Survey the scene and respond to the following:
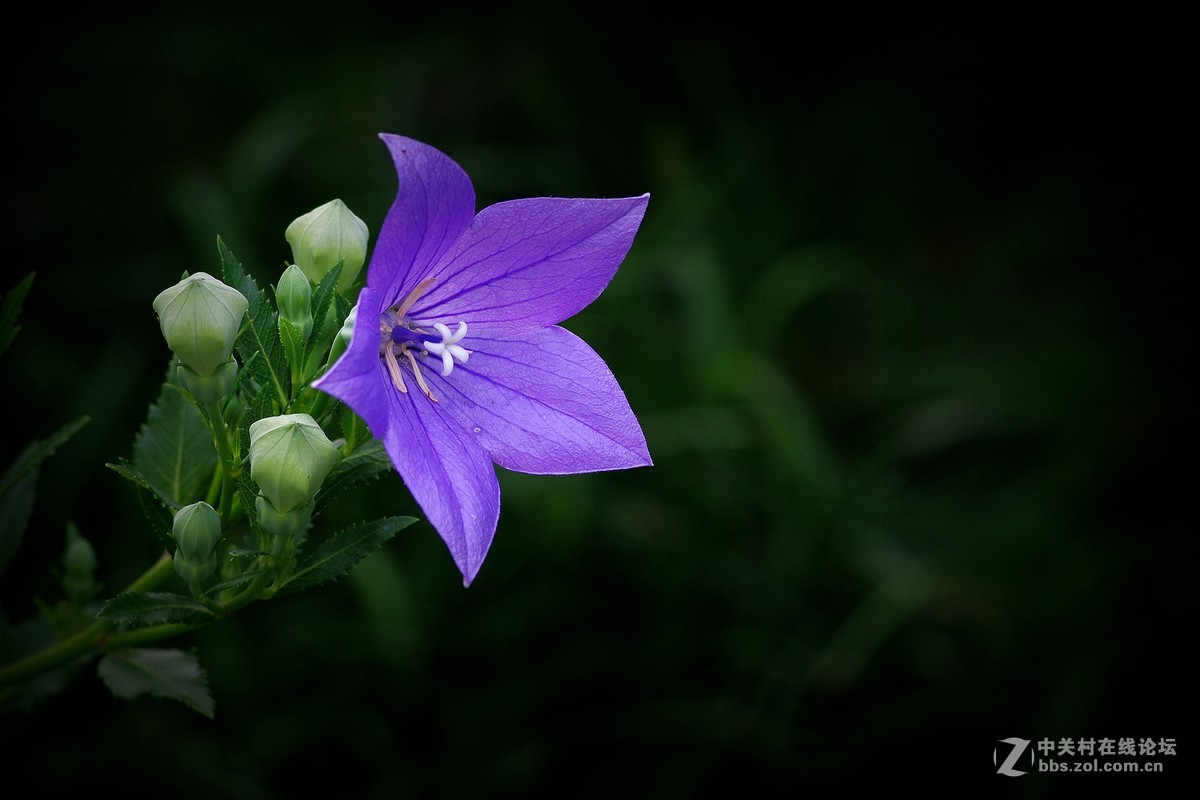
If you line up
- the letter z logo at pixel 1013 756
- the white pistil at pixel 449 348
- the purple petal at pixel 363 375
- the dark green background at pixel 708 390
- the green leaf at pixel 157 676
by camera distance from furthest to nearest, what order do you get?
1. the dark green background at pixel 708 390
2. the letter z logo at pixel 1013 756
3. the white pistil at pixel 449 348
4. the green leaf at pixel 157 676
5. the purple petal at pixel 363 375

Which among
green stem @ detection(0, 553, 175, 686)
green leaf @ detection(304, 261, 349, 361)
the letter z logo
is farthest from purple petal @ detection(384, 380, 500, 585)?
the letter z logo

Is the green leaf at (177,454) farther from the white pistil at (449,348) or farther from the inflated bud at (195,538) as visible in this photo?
the white pistil at (449,348)

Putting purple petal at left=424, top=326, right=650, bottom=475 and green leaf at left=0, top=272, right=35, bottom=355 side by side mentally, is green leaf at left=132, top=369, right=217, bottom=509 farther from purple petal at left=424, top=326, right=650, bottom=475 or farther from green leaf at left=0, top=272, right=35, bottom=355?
purple petal at left=424, top=326, right=650, bottom=475

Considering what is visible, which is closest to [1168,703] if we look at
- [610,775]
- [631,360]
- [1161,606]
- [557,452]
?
[1161,606]

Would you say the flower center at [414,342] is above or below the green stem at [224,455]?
above

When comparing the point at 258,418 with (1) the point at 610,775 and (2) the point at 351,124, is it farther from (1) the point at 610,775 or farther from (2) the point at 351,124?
(2) the point at 351,124

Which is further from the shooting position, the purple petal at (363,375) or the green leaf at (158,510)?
the green leaf at (158,510)

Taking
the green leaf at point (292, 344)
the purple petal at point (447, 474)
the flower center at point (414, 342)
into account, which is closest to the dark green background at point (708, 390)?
the flower center at point (414, 342)
